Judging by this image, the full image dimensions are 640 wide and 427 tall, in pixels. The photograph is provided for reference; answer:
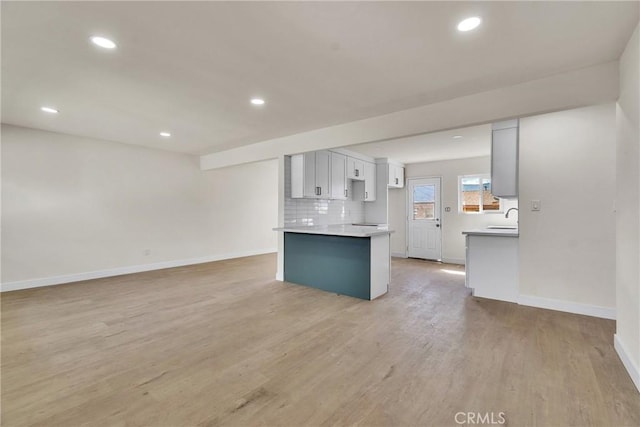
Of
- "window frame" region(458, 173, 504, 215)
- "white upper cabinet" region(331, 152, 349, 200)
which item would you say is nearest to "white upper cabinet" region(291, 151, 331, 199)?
"white upper cabinet" region(331, 152, 349, 200)

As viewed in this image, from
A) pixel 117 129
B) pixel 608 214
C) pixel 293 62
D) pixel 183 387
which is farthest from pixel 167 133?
pixel 608 214

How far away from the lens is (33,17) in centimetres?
194

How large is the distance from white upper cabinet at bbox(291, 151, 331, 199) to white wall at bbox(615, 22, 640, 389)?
3846 mm

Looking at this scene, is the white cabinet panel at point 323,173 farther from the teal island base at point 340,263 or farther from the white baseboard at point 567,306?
the white baseboard at point 567,306

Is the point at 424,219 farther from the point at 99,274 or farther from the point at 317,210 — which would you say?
the point at 99,274

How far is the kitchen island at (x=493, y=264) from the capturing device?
389 cm

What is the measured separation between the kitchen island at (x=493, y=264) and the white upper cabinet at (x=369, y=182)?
319 centimetres

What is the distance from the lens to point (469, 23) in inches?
77.9

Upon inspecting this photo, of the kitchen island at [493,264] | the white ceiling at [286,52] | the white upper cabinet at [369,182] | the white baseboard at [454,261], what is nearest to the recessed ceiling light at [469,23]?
the white ceiling at [286,52]

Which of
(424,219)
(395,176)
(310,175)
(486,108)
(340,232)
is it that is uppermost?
(486,108)

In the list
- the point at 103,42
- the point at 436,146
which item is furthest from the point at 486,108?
the point at 103,42

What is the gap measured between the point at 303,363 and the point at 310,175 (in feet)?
11.3

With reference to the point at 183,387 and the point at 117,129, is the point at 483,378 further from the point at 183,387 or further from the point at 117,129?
the point at 117,129

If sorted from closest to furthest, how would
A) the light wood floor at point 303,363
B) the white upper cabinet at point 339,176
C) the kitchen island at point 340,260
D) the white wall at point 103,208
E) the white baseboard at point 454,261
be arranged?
the light wood floor at point 303,363, the kitchen island at point 340,260, the white wall at point 103,208, the white upper cabinet at point 339,176, the white baseboard at point 454,261
